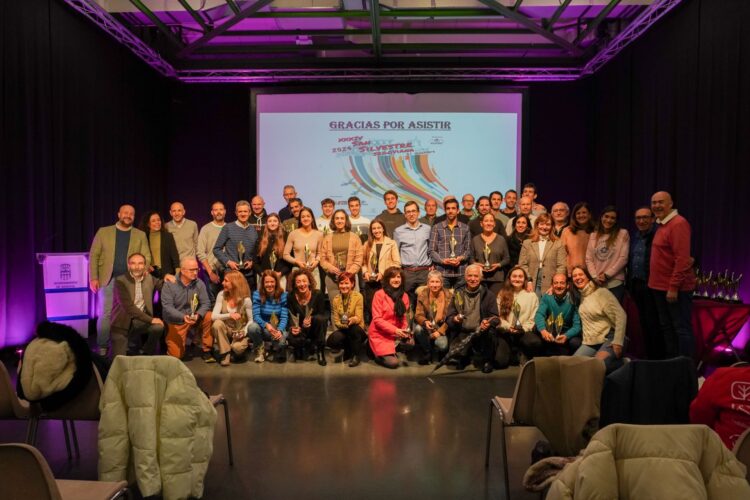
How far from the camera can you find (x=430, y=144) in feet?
28.6

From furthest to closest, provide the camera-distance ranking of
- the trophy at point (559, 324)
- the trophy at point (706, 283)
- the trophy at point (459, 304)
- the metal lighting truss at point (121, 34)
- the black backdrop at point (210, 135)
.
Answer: the metal lighting truss at point (121, 34) → the black backdrop at point (210, 135) → the trophy at point (459, 304) → the trophy at point (706, 283) → the trophy at point (559, 324)

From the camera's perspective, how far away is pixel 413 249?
20.4 feet

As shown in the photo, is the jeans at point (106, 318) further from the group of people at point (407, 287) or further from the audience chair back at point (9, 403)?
the audience chair back at point (9, 403)

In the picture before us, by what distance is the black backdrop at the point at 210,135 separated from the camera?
5.78m

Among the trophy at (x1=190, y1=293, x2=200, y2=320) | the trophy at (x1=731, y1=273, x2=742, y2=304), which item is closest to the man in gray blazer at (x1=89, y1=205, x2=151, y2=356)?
the trophy at (x1=190, y1=293, x2=200, y2=320)

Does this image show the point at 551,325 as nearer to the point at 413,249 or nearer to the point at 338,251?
the point at 413,249

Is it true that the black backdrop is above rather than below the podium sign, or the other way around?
above

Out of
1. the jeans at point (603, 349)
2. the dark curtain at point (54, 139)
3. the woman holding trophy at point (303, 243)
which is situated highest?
the dark curtain at point (54, 139)

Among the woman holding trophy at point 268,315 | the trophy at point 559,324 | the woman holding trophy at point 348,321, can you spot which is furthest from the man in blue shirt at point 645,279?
the woman holding trophy at point 268,315

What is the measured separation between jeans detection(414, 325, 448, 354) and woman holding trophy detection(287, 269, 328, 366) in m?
0.94

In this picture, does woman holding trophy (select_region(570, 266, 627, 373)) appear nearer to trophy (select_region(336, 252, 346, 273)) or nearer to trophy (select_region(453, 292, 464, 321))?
trophy (select_region(453, 292, 464, 321))

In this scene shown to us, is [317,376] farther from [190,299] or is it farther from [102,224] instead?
[102,224]

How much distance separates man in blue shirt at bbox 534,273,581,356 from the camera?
5.21 meters

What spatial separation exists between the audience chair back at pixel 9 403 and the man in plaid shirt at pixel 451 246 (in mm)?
4077
